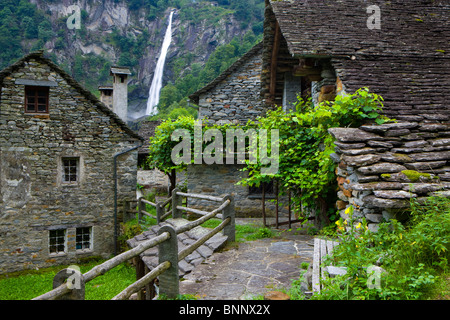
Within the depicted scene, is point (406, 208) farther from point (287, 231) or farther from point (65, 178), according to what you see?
point (65, 178)

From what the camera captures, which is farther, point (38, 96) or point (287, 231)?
point (38, 96)

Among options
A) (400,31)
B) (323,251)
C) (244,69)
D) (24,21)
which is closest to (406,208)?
(323,251)

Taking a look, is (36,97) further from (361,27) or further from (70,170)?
(361,27)

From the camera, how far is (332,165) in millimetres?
6062

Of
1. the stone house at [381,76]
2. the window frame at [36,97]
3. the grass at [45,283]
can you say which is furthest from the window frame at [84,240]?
the stone house at [381,76]

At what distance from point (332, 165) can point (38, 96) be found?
10565 millimetres

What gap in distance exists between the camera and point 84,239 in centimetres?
1242

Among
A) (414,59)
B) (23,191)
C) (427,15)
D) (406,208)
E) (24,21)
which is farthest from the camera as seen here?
(24,21)

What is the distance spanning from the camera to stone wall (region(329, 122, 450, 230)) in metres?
3.96

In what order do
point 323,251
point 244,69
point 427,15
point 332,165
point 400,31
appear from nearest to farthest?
point 323,251 < point 332,165 < point 400,31 < point 427,15 < point 244,69

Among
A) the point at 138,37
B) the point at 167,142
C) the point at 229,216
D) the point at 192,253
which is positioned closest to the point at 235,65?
the point at 167,142

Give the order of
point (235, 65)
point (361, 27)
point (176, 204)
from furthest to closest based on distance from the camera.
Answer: point (235, 65)
point (176, 204)
point (361, 27)

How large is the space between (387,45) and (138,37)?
63.4m

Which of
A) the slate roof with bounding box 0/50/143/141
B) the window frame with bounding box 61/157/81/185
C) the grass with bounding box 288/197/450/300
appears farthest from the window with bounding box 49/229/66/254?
the grass with bounding box 288/197/450/300
